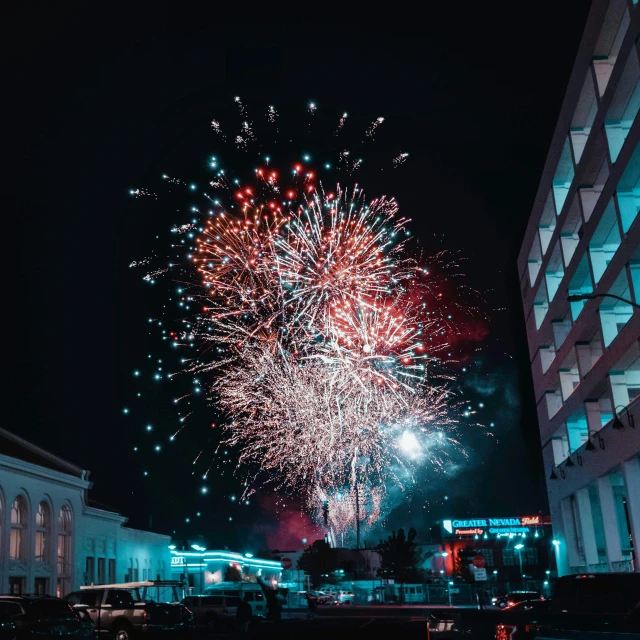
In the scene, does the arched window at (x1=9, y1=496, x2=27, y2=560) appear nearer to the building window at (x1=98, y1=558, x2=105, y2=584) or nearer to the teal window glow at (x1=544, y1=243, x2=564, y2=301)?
the building window at (x1=98, y1=558, x2=105, y2=584)

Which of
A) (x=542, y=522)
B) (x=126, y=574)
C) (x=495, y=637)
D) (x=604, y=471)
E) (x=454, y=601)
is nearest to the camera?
(x=495, y=637)

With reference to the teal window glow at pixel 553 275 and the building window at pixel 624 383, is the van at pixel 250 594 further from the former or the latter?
the teal window glow at pixel 553 275

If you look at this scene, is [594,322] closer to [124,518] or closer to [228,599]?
[228,599]

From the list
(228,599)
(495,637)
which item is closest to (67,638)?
(495,637)

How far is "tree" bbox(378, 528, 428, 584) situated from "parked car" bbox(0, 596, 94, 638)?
61686 mm

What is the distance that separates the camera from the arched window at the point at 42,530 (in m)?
38.2

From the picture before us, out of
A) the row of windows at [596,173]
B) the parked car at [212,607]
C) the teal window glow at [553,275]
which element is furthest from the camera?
the teal window glow at [553,275]

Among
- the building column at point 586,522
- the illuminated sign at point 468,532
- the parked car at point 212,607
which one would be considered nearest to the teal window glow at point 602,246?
the building column at point 586,522

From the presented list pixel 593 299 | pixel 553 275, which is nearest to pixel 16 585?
pixel 593 299

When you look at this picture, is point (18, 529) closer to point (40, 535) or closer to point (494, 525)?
point (40, 535)

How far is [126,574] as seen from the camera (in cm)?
4900

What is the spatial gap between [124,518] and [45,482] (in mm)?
11903

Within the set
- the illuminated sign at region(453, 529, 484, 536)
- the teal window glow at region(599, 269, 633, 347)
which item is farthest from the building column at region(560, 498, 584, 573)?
the illuminated sign at region(453, 529, 484, 536)

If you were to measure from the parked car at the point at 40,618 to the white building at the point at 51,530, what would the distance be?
48.5 ft
